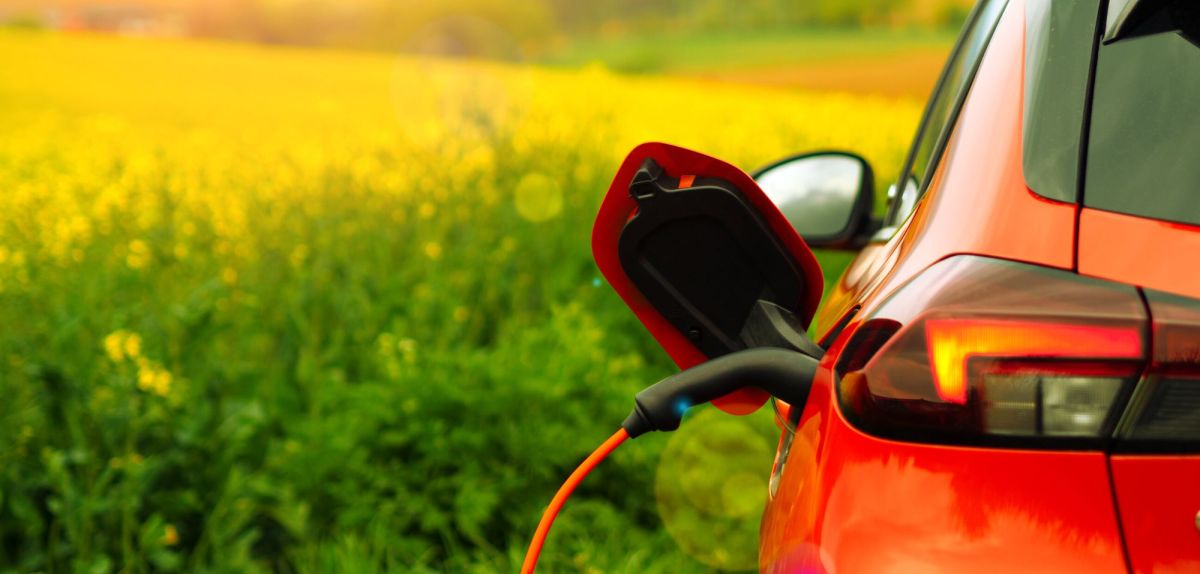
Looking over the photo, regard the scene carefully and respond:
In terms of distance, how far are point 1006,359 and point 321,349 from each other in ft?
13.8

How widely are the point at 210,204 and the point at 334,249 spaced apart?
89cm

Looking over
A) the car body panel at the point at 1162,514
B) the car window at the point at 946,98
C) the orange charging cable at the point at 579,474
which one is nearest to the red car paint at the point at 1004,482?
the car body panel at the point at 1162,514

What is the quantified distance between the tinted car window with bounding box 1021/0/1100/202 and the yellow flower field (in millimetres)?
2301

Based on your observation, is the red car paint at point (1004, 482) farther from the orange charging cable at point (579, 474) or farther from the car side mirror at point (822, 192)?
the car side mirror at point (822, 192)

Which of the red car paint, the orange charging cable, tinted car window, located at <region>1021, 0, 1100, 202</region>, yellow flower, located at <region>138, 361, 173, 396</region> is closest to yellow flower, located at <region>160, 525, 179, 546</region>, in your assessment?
yellow flower, located at <region>138, 361, 173, 396</region>

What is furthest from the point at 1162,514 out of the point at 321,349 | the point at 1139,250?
the point at 321,349

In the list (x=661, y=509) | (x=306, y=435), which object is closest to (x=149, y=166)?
(x=306, y=435)

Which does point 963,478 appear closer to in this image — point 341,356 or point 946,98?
point 946,98

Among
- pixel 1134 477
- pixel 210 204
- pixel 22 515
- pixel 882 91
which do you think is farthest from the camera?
pixel 882 91

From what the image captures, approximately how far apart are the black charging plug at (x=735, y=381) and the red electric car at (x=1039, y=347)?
0.13 ft

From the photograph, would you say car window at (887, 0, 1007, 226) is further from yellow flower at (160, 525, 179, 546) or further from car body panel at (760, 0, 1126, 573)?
yellow flower at (160, 525, 179, 546)

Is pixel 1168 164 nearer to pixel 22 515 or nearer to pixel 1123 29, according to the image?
pixel 1123 29

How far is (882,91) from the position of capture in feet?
64.0

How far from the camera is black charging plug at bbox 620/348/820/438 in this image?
1367 millimetres
